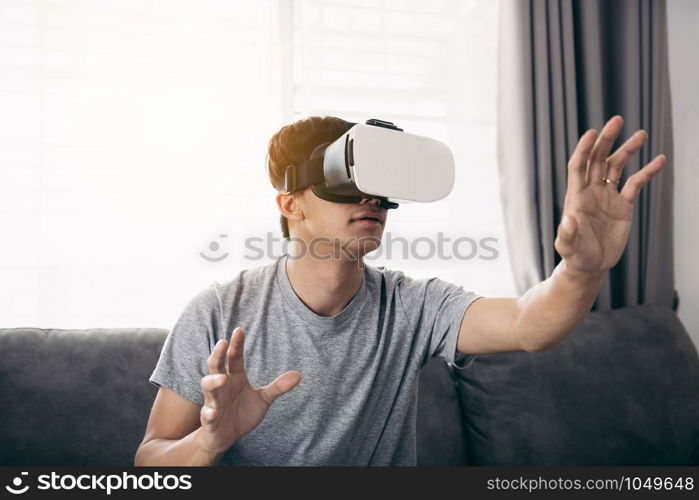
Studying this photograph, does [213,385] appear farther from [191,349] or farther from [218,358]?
[191,349]

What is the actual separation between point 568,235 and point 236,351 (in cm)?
51

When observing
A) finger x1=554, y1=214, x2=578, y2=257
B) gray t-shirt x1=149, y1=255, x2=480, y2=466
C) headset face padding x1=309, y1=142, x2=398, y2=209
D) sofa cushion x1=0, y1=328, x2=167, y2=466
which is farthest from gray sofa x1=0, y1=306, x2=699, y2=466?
finger x1=554, y1=214, x2=578, y2=257

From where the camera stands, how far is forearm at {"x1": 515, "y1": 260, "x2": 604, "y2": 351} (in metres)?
0.85

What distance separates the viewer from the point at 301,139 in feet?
3.62

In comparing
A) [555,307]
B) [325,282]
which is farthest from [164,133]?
[555,307]

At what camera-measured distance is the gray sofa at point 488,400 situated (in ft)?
4.44

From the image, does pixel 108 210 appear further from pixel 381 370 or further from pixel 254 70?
pixel 381 370

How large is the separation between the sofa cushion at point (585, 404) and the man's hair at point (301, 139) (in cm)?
84

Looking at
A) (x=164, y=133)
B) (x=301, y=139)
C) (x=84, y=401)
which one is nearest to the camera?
(x=301, y=139)

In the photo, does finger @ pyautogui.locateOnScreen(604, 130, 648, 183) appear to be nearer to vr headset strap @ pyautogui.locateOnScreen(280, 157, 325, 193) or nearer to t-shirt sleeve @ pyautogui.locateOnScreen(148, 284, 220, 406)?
vr headset strap @ pyautogui.locateOnScreen(280, 157, 325, 193)

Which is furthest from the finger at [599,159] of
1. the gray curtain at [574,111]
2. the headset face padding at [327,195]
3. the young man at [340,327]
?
the gray curtain at [574,111]

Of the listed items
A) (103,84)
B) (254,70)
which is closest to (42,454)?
(103,84)

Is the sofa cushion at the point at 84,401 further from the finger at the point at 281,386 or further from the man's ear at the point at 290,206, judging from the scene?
the finger at the point at 281,386

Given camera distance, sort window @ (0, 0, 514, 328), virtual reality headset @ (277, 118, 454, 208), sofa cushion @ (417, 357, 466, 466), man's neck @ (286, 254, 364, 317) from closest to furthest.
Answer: virtual reality headset @ (277, 118, 454, 208)
man's neck @ (286, 254, 364, 317)
sofa cushion @ (417, 357, 466, 466)
window @ (0, 0, 514, 328)
